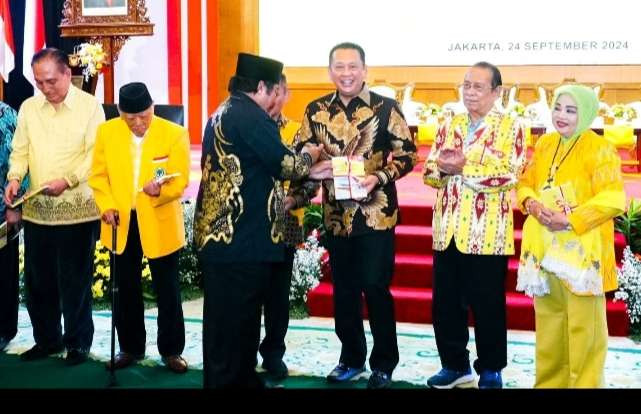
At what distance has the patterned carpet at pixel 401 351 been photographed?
3.93 m

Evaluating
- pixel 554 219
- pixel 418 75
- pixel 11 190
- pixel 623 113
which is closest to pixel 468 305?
pixel 554 219

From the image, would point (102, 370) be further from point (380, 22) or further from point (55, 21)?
point (380, 22)

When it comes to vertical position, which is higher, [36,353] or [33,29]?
[33,29]

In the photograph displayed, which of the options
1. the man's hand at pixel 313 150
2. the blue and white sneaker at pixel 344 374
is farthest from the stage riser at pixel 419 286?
the man's hand at pixel 313 150

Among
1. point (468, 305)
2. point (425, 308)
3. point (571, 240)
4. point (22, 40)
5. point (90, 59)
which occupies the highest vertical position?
point (22, 40)

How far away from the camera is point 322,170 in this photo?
3475 millimetres

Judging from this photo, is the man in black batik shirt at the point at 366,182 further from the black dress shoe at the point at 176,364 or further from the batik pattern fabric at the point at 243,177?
the black dress shoe at the point at 176,364

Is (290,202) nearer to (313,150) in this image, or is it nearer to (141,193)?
(313,150)

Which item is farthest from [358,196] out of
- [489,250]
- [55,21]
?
[55,21]

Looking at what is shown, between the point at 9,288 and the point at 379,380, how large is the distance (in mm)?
1938

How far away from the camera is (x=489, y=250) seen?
3.42 meters

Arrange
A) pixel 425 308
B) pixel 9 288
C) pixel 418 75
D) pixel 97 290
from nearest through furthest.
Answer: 1. pixel 9 288
2. pixel 425 308
3. pixel 97 290
4. pixel 418 75

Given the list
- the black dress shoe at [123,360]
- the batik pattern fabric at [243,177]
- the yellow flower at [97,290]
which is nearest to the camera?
the batik pattern fabric at [243,177]

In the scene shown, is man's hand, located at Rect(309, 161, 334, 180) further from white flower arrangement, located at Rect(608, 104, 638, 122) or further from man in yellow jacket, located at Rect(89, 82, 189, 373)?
white flower arrangement, located at Rect(608, 104, 638, 122)
